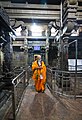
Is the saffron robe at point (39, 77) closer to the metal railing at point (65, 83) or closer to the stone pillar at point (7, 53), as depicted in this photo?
the metal railing at point (65, 83)

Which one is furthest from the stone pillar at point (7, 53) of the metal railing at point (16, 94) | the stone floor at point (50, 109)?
the stone floor at point (50, 109)

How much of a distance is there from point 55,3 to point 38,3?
29.1 inches

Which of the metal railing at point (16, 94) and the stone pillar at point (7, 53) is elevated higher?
the stone pillar at point (7, 53)

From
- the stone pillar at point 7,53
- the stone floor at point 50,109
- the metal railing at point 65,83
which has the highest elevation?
the stone pillar at point 7,53

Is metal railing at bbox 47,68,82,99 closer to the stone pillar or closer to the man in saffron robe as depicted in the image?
the man in saffron robe

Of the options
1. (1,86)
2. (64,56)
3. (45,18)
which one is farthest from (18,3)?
(1,86)

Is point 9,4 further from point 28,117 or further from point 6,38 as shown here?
point 28,117

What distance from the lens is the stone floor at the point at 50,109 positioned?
3928 millimetres

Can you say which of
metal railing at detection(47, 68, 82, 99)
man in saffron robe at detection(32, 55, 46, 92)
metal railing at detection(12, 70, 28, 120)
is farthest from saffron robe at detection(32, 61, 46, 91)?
metal railing at detection(12, 70, 28, 120)

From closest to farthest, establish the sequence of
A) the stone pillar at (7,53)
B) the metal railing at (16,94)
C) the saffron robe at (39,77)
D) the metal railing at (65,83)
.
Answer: the metal railing at (16,94) < the metal railing at (65,83) < the stone pillar at (7,53) < the saffron robe at (39,77)

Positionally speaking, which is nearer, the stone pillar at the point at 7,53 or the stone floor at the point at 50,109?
the stone floor at the point at 50,109

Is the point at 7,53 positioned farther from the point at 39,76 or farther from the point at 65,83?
the point at 65,83

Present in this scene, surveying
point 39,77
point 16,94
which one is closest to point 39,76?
point 39,77

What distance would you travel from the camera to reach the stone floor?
3.93m
